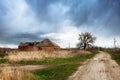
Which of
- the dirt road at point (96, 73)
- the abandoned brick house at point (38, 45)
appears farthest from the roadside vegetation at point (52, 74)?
the abandoned brick house at point (38, 45)

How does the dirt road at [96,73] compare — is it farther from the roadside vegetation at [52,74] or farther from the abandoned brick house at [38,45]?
the abandoned brick house at [38,45]

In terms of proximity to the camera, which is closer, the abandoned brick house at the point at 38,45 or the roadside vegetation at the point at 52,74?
the roadside vegetation at the point at 52,74

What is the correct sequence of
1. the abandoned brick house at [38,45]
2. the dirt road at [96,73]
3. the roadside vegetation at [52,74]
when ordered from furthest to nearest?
1. the abandoned brick house at [38,45]
2. the roadside vegetation at [52,74]
3. the dirt road at [96,73]

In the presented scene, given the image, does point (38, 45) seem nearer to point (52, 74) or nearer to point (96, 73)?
point (52, 74)

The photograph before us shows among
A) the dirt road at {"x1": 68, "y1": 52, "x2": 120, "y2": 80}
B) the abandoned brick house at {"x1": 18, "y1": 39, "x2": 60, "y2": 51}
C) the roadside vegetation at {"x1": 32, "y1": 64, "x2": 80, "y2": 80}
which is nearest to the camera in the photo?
the dirt road at {"x1": 68, "y1": 52, "x2": 120, "y2": 80}

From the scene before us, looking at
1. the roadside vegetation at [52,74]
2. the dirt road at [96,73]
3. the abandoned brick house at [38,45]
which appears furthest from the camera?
the abandoned brick house at [38,45]

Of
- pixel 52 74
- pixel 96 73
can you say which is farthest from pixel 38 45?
pixel 96 73

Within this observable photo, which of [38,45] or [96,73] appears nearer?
[96,73]

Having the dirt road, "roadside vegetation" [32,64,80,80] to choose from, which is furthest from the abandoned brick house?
"roadside vegetation" [32,64,80,80]

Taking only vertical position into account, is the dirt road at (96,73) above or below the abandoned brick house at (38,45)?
below

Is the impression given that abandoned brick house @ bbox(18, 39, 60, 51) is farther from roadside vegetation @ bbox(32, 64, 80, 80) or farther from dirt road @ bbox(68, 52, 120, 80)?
roadside vegetation @ bbox(32, 64, 80, 80)

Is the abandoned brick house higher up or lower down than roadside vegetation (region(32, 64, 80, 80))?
higher up

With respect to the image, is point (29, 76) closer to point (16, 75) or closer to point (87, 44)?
point (16, 75)

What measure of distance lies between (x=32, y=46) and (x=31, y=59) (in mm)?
61757
